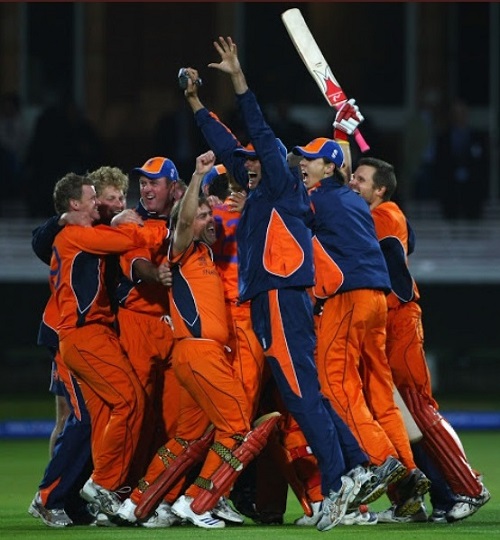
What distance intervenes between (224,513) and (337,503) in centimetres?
84

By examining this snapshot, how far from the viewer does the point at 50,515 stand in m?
8.91

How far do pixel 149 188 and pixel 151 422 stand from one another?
4.27 feet

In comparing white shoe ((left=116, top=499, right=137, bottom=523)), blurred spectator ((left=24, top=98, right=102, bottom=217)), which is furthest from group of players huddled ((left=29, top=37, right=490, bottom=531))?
blurred spectator ((left=24, top=98, right=102, bottom=217))

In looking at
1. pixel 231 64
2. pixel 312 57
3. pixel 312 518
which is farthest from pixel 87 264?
pixel 312 57

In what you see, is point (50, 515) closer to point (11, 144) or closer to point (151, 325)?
point (151, 325)

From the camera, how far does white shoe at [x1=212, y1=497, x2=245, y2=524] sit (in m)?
8.87

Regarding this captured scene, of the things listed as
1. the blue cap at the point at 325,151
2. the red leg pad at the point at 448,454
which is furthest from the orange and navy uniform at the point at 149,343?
the red leg pad at the point at 448,454

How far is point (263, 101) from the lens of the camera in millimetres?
19312

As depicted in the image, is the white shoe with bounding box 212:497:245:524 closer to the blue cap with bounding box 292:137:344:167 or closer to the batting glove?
the blue cap with bounding box 292:137:344:167

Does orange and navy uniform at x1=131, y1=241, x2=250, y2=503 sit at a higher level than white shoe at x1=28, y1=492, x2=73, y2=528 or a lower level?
higher

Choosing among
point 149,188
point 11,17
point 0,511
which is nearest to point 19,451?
point 0,511

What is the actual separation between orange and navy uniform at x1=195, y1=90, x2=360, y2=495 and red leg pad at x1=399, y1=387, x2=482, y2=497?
2.61 feet

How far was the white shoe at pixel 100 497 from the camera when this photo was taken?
28.8 ft

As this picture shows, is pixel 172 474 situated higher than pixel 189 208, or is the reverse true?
pixel 189 208
